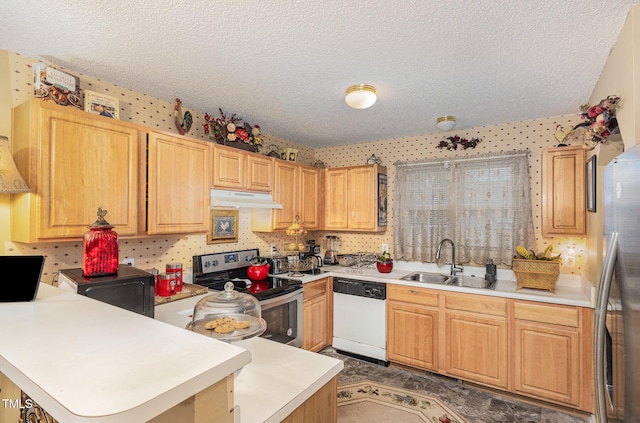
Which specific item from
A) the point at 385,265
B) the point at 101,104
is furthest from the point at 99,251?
the point at 385,265

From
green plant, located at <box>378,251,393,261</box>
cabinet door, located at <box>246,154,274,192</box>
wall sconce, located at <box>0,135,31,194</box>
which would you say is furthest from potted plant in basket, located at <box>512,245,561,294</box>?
wall sconce, located at <box>0,135,31,194</box>

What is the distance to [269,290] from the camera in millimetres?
2785

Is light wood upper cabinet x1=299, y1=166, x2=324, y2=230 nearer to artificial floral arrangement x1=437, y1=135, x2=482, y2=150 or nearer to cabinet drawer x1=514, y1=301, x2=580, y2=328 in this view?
artificial floral arrangement x1=437, y1=135, x2=482, y2=150

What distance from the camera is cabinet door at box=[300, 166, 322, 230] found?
3.84 meters

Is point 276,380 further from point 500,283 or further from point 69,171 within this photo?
point 500,283

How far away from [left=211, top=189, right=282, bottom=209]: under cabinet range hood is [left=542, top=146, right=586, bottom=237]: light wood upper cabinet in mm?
2429

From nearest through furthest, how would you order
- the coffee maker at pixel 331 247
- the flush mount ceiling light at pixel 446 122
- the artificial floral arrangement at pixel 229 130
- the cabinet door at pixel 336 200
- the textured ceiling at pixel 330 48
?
the textured ceiling at pixel 330 48 → the artificial floral arrangement at pixel 229 130 → the flush mount ceiling light at pixel 446 122 → the cabinet door at pixel 336 200 → the coffee maker at pixel 331 247

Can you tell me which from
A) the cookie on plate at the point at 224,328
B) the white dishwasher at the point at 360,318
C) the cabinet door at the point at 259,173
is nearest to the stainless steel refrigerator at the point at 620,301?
the cookie on plate at the point at 224,328

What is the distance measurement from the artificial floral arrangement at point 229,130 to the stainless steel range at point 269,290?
1109mm

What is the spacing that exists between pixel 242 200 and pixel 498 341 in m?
2.54

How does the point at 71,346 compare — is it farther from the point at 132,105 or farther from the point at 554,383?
the point at 554,383

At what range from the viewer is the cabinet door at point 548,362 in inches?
98.4

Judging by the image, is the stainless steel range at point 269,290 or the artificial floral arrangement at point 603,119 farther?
the stainless steel range at point 269,290

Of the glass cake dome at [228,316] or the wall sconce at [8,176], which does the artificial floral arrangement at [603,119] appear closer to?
the glass cake dome at [228,316]
